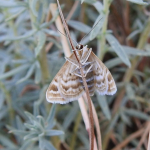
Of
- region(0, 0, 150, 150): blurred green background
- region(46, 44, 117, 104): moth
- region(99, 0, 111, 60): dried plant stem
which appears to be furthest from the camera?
region(0, 0, 150, 150): blurred green background

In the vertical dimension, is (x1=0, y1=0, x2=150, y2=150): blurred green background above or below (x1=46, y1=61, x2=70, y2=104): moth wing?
below

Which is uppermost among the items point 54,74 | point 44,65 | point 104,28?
point 104,28

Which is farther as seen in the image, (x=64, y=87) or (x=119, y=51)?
(x=119, y=51)

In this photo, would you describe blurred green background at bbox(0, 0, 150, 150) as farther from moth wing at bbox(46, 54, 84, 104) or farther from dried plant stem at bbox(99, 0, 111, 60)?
moth wing at bbox(46, 54, 84, 104)

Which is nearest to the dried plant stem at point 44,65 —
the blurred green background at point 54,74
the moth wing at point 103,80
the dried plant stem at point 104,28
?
the blurred green background at point 54,74

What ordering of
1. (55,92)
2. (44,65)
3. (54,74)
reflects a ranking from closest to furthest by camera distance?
(55,92) → (44,65) → (54,74)

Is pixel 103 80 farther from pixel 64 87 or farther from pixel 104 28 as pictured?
pixel 104 28

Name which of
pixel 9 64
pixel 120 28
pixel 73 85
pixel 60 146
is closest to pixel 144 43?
pixel 120 28

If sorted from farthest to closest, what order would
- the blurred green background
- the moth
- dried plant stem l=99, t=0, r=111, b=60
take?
the blurred green background
dried plant stem l=99, t=0, r=111, b=60
the moth

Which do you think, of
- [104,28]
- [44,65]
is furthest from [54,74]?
[104,28]

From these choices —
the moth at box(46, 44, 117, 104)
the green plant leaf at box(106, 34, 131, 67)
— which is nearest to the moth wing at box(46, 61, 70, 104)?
the moth at box(46, 44, 117, 104)
